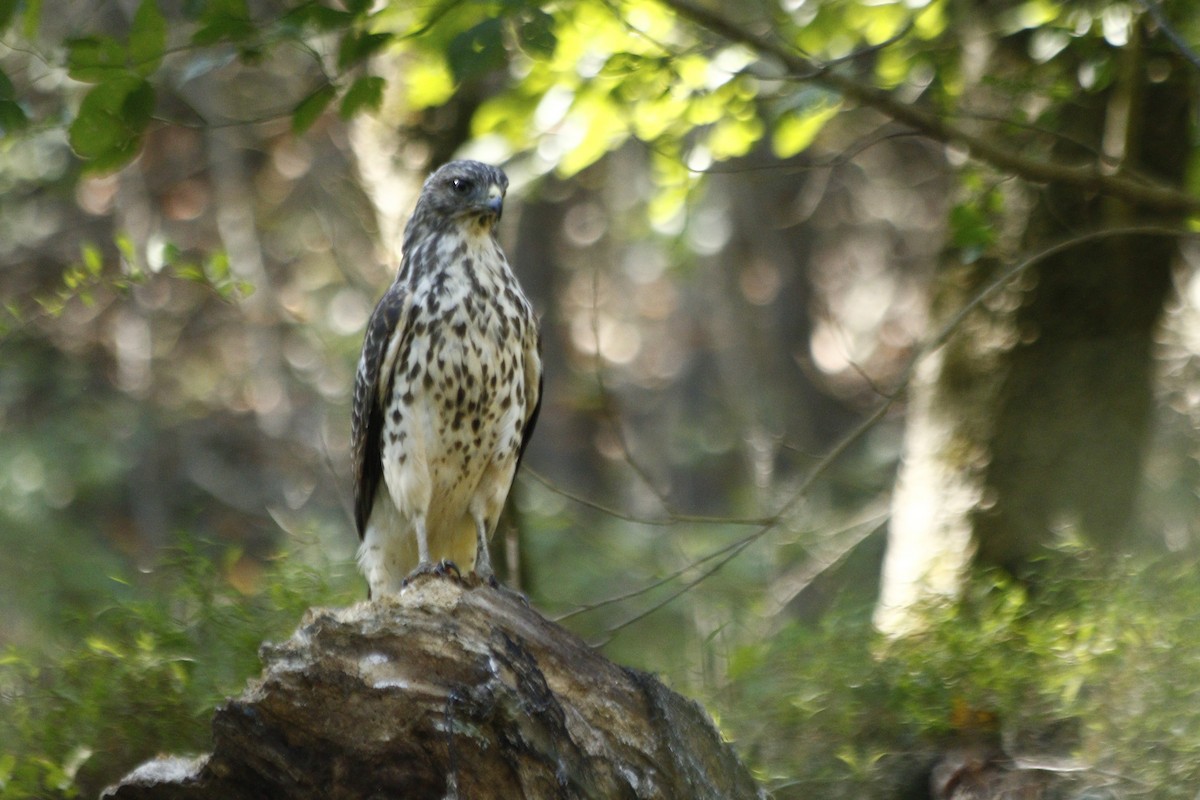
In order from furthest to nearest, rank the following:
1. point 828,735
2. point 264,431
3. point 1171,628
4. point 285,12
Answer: point 264,431
point 828,735
point 1171,628
point 285,12

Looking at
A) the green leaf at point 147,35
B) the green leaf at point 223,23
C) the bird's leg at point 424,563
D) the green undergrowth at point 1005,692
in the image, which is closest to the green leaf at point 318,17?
the green leaf at point 223,23

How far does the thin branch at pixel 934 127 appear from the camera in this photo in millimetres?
4703

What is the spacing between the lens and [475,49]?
155 inches

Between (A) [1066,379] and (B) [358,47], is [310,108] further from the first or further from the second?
(A) [1066,379]

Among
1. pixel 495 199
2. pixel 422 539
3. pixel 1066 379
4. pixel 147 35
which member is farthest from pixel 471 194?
pixel 1066 379

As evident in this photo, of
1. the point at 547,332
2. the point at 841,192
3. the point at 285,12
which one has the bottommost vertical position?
the point at 285,12

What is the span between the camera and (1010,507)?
18.9ft

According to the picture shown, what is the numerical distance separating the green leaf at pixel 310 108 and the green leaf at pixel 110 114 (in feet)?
1.57

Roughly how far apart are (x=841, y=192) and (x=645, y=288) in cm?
270

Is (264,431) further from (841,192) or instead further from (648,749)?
(648,749)

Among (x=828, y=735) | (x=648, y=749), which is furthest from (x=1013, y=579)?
(x=648, y=749)

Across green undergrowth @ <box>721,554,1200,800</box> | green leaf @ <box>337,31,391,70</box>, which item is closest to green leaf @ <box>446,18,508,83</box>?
green leaf @ <box>337,31,391,70</box>

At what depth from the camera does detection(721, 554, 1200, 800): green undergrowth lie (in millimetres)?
4488

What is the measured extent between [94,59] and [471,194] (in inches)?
56.0
